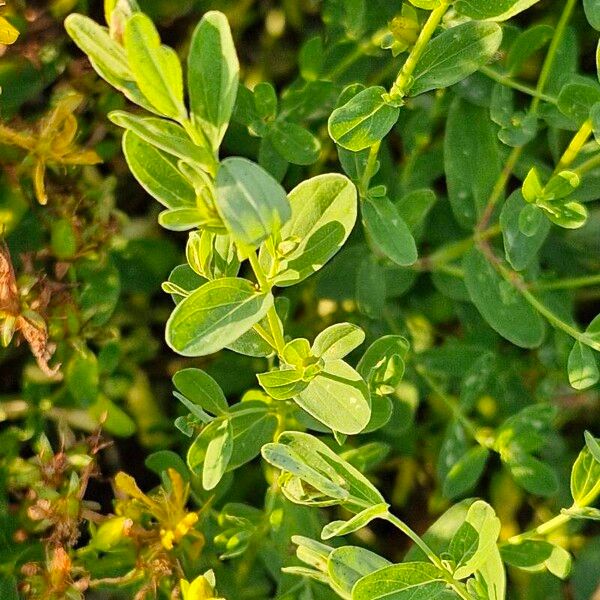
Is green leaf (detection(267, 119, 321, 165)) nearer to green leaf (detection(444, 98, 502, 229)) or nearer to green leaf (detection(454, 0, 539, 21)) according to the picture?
green leaf (detection(444, 98, 502, 229))

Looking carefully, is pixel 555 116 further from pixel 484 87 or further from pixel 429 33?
pixel 429 33

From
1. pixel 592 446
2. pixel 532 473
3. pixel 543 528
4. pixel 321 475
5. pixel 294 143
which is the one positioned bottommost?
pixel 532 473

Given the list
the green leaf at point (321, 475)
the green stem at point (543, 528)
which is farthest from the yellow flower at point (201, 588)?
the green stem at point (543, 528)

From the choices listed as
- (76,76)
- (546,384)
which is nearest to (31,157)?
(76,76)

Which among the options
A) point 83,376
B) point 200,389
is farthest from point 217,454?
point 83,376

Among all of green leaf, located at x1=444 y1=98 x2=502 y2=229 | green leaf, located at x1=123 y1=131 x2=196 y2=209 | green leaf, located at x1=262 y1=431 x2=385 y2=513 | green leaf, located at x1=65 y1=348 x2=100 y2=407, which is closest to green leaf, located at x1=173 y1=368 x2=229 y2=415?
green leaf, located at x1=262 y1=431 x2=385 y2=513

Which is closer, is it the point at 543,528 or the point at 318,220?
the point at 318,220

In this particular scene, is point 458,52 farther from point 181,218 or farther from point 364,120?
point 181,218

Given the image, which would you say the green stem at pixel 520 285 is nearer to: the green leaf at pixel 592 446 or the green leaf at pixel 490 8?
the green leaf at pixel 592 446
